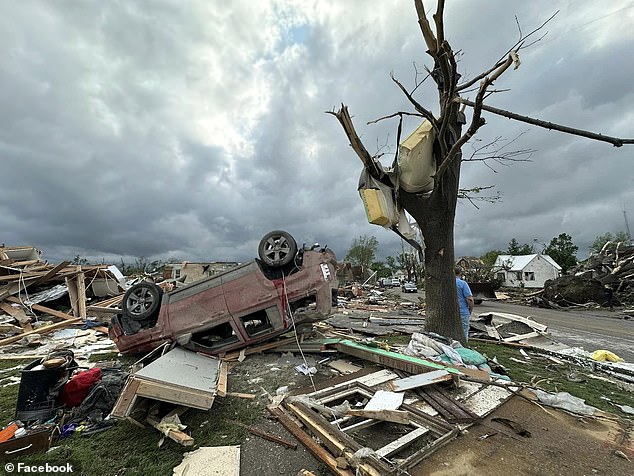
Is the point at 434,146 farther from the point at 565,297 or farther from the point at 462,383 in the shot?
the point at 565,297

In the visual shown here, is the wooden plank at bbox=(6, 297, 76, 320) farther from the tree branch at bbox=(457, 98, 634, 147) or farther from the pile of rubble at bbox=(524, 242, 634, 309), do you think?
the pile of rubble at bbox=(524, 242, 634, 309)

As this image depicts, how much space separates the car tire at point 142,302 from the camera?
19.1 feet

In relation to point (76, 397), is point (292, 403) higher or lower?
lower

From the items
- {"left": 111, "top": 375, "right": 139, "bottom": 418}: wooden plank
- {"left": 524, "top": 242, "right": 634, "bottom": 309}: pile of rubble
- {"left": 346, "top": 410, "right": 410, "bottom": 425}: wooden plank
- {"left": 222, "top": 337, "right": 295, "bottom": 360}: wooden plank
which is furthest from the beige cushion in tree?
{"left": 524, "top": 242, "right": 634, "bottom": 309}: pile of rubble

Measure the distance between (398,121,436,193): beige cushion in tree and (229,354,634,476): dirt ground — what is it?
3992mm

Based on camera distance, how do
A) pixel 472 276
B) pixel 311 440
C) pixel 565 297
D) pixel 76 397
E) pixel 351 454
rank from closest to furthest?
1. pixel 351 454
2. pixel 311 440
3. pixel 76 397
4. pixel 565 297
5. pixel 472 276

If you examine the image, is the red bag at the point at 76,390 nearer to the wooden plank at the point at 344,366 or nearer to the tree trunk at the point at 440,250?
the wooden plank at the point at 344,366

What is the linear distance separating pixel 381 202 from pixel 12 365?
318 inches

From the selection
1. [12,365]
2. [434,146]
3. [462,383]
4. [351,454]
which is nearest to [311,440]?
[351,454]

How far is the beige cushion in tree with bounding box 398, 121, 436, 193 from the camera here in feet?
20.0

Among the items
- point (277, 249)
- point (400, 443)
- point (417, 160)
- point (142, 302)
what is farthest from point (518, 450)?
point (142, 302)

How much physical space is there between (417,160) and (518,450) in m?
4.77

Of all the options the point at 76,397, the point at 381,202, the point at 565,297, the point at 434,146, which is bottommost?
the point at 565,297

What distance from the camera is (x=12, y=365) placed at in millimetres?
6406
